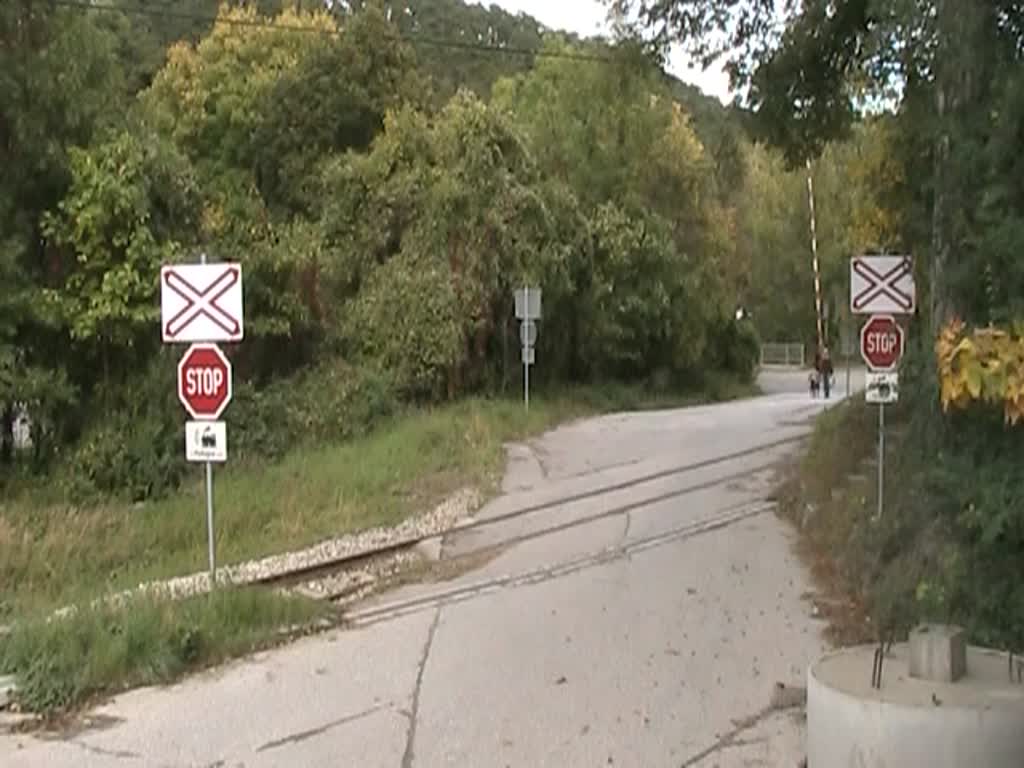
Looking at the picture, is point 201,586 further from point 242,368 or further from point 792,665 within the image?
point 242,368

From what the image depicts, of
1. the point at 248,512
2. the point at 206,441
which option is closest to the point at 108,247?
the point at 248,512

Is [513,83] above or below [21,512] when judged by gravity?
above

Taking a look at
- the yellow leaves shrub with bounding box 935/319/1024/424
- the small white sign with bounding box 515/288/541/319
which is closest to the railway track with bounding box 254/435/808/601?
the yellow leaves shrub with bounding box 935/319/1024/424


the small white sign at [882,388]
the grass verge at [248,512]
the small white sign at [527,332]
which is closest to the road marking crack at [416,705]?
the grass verge at [248,512]

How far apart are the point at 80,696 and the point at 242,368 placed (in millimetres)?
20040

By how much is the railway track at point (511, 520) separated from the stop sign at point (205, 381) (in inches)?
74.7

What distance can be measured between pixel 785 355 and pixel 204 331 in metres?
79.7

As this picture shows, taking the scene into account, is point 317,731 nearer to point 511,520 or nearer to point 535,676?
point 535,676

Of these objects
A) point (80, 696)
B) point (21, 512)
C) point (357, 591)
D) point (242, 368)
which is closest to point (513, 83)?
point (242, 368)

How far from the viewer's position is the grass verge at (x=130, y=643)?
8.50 meters

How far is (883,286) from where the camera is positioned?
13.8 m

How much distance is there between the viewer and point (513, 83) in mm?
55969

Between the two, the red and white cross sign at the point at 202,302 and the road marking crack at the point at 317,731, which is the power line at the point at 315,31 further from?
the road marking crack at the point at 317,731

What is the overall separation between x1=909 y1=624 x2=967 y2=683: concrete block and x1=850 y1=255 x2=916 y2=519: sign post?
7.85 meters
